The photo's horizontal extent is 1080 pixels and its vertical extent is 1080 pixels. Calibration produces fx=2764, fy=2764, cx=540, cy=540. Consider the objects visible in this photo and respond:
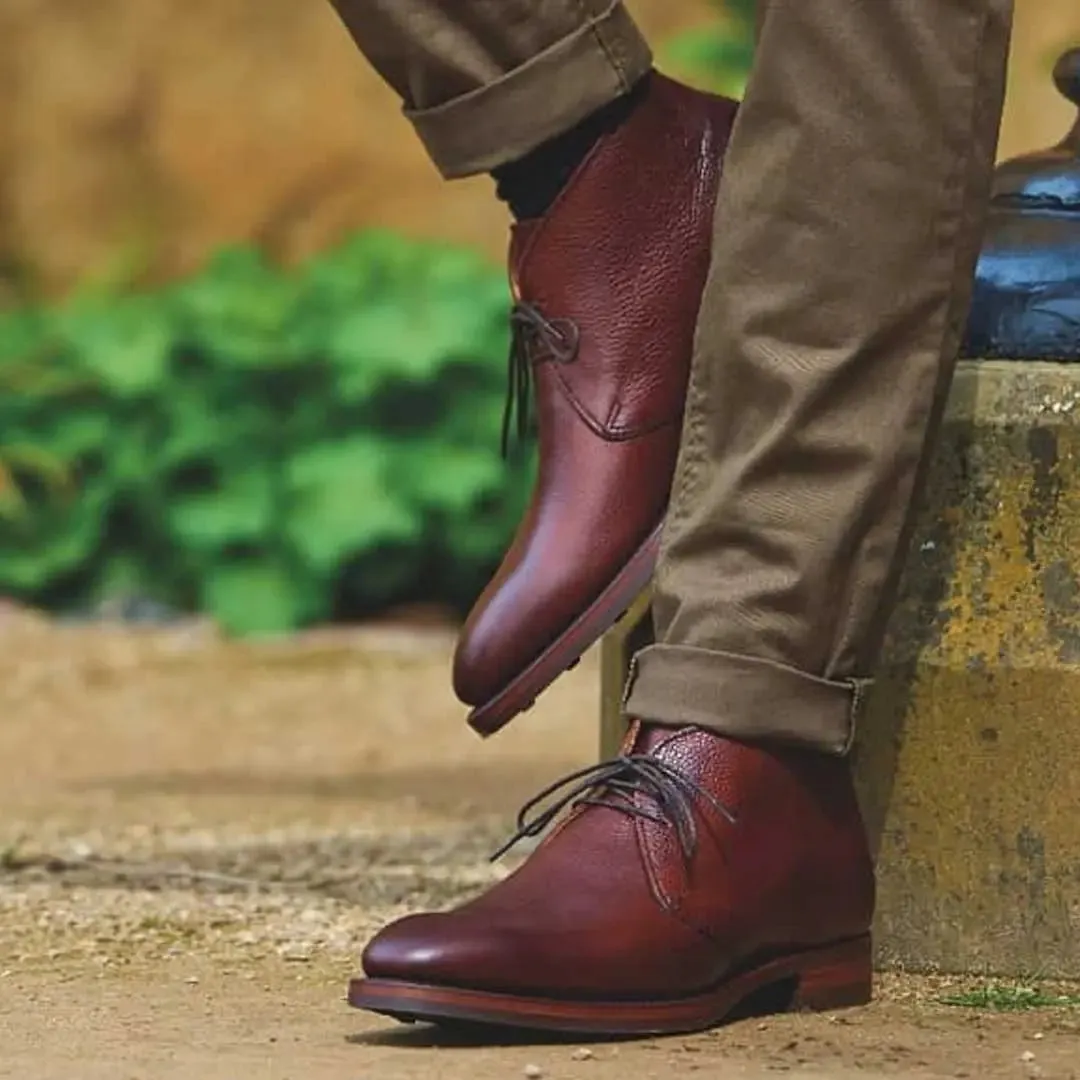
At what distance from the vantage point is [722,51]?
614cm

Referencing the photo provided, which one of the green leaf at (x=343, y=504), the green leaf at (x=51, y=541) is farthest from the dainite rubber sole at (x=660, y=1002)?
the green leaf at (x=51, y=541)

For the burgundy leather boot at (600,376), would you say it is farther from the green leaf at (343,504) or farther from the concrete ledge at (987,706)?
the green leaf at (343,504)

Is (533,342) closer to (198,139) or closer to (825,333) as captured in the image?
(825,333)

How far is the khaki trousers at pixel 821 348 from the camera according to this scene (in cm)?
180

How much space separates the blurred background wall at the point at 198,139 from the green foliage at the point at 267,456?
0.91m

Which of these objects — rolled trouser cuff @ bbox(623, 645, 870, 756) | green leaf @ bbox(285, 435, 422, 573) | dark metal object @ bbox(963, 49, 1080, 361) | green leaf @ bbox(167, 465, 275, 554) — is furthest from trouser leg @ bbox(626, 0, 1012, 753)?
green leaf @ bbox(167, 465, 275, 554)

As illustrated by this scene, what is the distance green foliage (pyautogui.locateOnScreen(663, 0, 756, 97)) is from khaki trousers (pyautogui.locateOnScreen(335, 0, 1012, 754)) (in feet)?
14.0

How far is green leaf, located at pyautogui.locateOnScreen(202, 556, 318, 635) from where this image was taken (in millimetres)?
5453

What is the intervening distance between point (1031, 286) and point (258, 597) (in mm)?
3441

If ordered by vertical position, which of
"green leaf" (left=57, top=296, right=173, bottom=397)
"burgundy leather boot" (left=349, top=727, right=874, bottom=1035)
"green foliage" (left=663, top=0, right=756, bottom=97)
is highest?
"green foliage" (left=663, top=0, right=756, bottom=97)

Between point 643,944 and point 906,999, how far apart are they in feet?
1.01

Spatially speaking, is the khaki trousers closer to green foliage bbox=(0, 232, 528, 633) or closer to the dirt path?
the dirt path

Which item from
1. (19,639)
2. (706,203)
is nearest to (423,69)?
(706,203)

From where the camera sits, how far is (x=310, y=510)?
18.3 ft
